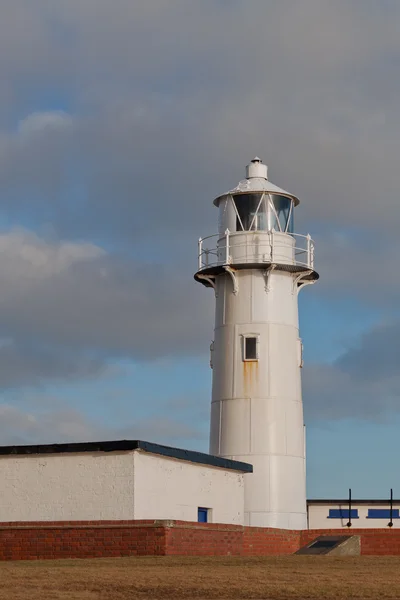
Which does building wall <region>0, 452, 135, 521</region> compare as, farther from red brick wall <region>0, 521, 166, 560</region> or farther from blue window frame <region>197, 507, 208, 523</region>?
blue window frame <region>197, 507, 208, 523</region>

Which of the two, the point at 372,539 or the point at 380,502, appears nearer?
the point at 372,539

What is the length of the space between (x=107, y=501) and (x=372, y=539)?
32.7 feet

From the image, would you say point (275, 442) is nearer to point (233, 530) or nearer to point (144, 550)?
point (233, 530)

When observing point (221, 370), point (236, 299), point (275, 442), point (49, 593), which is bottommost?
point (49, 593)

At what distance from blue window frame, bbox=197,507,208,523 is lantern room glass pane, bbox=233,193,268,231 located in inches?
406

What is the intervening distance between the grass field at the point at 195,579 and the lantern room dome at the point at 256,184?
51.6 feet

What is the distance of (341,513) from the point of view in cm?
4481

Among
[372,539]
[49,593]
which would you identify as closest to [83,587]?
[49,593]

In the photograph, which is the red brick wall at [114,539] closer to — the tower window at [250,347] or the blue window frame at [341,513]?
the tower window at [250,347]

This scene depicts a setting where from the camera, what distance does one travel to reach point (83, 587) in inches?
755

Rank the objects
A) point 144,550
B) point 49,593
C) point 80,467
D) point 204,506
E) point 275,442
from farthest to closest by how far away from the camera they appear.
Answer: point 275,442, point 204,506, point 80,467, point 144,550, point 49,593

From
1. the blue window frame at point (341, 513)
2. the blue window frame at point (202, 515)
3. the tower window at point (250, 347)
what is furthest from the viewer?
the blue window frame at point (341, 513)

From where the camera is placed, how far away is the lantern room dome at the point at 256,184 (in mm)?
38531

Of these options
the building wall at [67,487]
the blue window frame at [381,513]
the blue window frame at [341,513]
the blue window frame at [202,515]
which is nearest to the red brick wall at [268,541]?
the blue window frame at [202,515]
